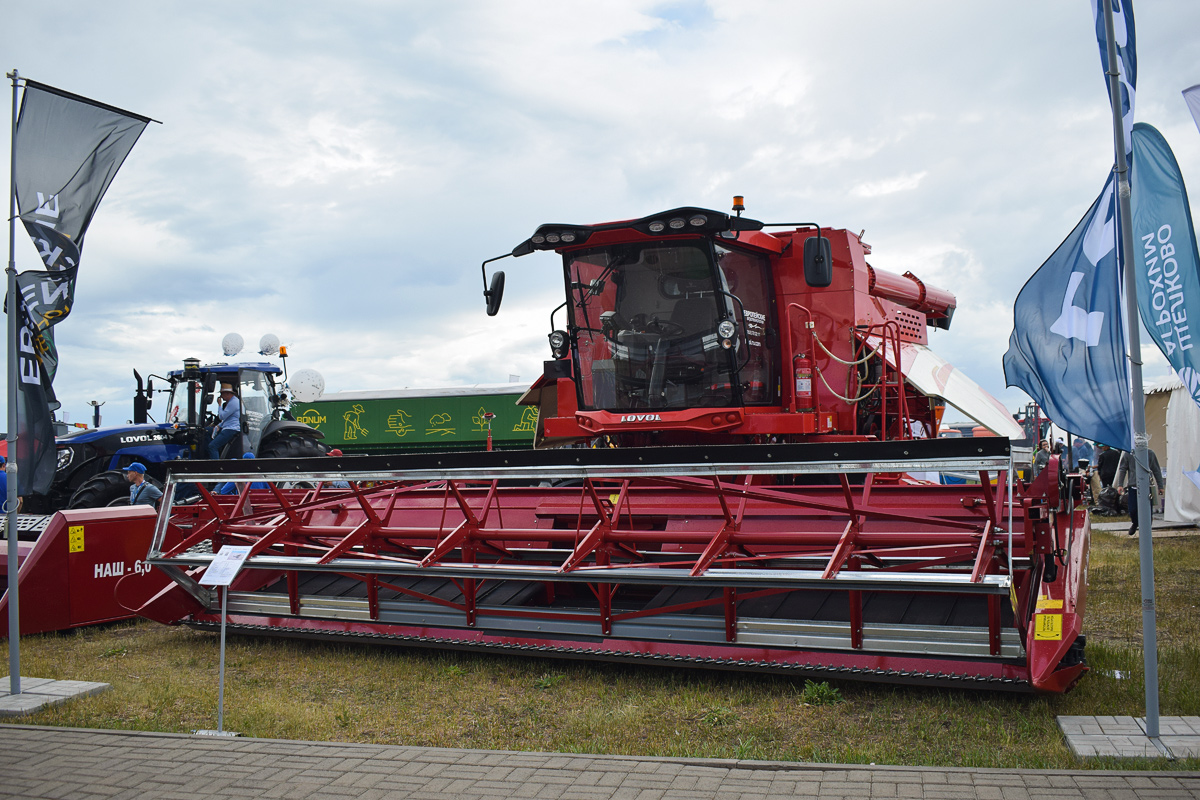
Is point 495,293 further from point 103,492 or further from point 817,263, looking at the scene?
point 103,492

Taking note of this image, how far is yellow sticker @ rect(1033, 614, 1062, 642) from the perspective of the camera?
436 centimetres

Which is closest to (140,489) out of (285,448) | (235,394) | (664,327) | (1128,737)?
(235,394)

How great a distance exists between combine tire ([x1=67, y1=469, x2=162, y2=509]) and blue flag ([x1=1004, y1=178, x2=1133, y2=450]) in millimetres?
9470

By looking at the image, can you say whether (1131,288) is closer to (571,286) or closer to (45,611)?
(571,286)

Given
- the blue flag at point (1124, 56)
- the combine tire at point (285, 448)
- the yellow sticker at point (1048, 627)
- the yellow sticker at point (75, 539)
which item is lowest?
the yellow sticker at point (1048, 627)

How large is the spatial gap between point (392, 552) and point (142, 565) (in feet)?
8.27

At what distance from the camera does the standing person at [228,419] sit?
38.0 feet

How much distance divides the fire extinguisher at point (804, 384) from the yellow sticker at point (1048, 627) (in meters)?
2.90

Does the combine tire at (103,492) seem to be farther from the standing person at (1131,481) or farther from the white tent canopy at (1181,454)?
the white tent canopy at (1181,454)

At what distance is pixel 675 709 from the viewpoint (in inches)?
186

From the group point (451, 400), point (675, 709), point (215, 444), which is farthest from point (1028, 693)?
point (451, 400)

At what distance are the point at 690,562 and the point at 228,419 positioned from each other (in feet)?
27.6

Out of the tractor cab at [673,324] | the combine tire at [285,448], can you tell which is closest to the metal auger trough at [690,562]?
the tractor cab at [673,324]

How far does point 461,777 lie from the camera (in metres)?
3.73
